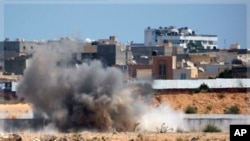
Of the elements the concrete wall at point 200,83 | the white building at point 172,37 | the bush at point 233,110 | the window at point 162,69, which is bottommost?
the bush at point 233,110

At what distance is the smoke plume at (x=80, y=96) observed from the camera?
40.4 metres

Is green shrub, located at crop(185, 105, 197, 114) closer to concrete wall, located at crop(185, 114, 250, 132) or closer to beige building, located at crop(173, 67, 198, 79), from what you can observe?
concrete wall, located at crop(185, 114, 250, 132)

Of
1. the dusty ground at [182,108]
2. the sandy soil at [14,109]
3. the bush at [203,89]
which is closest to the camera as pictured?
the dusty ground at [182,108]

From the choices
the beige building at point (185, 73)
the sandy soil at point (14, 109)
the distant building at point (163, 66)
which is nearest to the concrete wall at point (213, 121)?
the sandy soil at point (14, 109)

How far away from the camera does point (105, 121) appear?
133 feet

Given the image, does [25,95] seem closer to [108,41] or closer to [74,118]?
[74,118]

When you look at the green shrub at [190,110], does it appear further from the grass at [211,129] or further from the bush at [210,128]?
the bush at [210,128]

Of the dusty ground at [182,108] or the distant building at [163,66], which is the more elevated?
the distant building at [163,66]

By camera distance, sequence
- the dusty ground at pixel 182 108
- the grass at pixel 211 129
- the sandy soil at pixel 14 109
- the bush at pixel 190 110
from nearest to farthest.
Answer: the dusty ground at pixel 182 108 → the grass at pixel 211 129 → the sandy soil at pixel 14 109 → the bush at pixel 190 110

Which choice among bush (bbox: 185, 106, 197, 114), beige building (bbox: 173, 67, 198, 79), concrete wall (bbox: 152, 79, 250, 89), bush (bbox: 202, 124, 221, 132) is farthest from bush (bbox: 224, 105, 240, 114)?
beige building (bbox: 173, 67, 198, 79)

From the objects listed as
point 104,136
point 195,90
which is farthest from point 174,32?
point 104,136

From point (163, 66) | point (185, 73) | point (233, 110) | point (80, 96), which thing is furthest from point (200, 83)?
point (80, 96)

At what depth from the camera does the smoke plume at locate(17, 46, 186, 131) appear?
133 ft

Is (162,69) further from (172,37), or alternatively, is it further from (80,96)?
(172,37)
